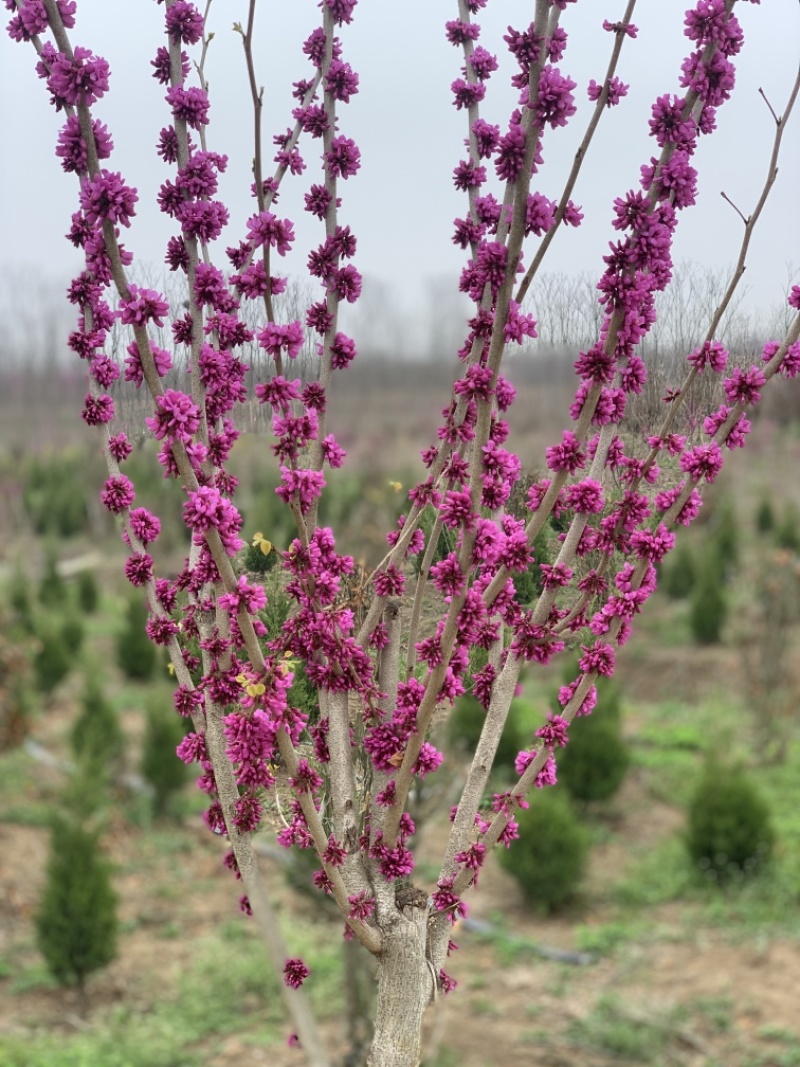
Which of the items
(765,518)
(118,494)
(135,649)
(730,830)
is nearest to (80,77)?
(118,494)

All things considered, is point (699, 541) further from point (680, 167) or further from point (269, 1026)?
point (680, 167)

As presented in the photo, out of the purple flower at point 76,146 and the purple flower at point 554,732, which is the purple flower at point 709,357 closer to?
the purple flower at point 554,732

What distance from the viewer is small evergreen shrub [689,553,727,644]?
11.4 metres

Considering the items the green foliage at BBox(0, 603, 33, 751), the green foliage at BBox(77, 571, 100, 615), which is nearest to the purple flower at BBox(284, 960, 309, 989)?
the green foliage at BBox(0, 603, 33, 751)

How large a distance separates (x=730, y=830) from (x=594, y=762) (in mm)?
1287

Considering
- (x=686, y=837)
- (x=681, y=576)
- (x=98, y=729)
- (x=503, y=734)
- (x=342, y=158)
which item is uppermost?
(x=681, y=576)

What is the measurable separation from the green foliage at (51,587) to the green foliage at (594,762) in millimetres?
7875

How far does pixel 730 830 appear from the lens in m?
6.72

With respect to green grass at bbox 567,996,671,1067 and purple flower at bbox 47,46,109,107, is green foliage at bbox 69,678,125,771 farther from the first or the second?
purple flower at bbox 47,46,109,107

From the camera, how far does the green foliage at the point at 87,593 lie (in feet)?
46.9

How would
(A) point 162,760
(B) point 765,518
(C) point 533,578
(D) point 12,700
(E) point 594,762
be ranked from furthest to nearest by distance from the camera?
(B) point 765,518 < (D) point 12,700 < (A) point 162,760 < (E) point 594,762 < (C) point 533,578

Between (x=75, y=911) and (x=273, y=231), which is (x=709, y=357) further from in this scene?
(x=75, y=911)

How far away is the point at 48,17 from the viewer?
3.93 ft

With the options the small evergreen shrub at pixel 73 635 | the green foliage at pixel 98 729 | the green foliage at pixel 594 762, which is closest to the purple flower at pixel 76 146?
the green foliage at pixel 594 762
